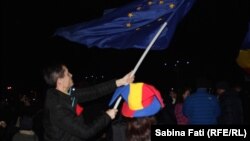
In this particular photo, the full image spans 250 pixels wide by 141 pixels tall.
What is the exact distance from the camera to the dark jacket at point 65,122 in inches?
183

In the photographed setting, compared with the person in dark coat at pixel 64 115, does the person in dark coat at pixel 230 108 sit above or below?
below

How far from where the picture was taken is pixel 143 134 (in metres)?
4.06

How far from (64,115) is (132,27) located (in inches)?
81.3

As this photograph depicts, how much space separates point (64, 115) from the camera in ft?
15.4

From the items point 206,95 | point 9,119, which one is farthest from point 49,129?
point 9,119

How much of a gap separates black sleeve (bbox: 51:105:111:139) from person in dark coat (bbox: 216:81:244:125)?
16.2 ft

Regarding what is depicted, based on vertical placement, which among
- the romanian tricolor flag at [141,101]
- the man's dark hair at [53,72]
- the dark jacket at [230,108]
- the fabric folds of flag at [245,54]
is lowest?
the dark jacket at [230,108]

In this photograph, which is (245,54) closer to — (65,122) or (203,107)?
(203,107)

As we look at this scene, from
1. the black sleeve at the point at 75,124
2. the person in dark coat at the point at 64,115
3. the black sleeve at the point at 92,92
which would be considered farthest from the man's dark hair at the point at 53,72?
the black sleeve at the point at 92,92

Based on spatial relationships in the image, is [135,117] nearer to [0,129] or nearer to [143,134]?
[143,134]

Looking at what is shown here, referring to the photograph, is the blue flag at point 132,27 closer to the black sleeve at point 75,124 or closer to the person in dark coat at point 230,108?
the black sleeve at point 75,124

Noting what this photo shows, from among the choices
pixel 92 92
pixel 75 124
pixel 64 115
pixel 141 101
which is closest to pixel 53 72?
pixel 64 115

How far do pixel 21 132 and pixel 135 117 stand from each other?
342cm

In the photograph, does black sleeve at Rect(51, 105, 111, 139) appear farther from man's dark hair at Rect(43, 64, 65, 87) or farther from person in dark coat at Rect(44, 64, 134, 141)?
man's dark hair at Rect(43, 64, 65, 87)
